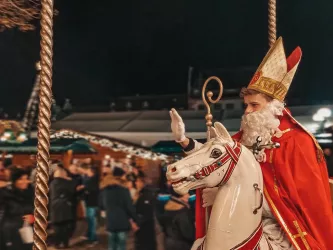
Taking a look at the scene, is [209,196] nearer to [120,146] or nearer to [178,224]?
[178,224]

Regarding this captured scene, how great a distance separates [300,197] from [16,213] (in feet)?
8.29

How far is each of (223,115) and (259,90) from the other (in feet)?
12.0

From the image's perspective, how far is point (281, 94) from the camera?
1.78m

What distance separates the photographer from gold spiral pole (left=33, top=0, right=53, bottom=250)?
3.75 feet

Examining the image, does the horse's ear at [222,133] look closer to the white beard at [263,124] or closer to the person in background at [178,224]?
the white beard at [263,124]

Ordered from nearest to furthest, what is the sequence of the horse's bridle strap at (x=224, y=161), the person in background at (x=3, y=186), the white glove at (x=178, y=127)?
the horse's bridle strap at (x=224, y=161) → the white glove at (x=178, y=127) → the person in background at (x=3, y=186)

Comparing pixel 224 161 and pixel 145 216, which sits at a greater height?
pixel 224 161

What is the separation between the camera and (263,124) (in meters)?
1.72

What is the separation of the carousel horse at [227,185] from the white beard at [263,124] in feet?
0.92

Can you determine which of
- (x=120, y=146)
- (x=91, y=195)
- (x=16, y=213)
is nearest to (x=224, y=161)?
(x=16, y=213)

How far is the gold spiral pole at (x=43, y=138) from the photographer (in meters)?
1.14

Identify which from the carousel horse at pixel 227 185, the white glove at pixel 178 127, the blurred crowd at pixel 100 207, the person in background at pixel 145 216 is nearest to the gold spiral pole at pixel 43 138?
the carousel horse at pixel 227 185

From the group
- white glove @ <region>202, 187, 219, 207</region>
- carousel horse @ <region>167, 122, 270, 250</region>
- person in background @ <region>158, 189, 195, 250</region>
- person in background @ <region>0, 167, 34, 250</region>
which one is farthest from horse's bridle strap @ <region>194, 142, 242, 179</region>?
person in background @ <region>0, 167, 34, 250</region>

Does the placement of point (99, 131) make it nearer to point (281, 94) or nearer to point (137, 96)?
point (137, 96)
